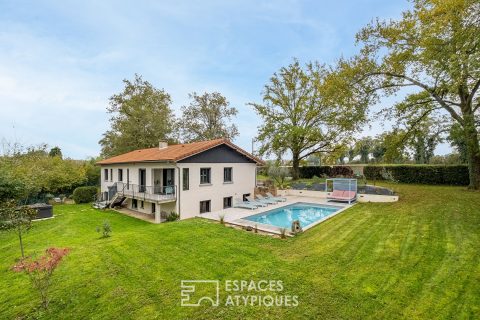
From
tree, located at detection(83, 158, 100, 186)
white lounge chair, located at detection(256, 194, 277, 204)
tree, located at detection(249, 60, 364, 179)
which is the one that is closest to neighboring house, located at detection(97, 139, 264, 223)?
white lounge chair, located at detection(256, 194, 277, 204)

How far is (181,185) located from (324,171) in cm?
2380

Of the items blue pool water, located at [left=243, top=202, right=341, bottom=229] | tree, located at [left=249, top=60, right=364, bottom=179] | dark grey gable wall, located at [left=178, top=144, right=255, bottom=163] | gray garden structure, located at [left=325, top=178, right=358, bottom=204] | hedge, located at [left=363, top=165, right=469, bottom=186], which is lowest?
blue pool water, located at [left=243, top=202, right=341, bottom=229]

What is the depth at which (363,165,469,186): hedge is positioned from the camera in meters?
21.4

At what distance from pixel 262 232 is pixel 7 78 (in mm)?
17897

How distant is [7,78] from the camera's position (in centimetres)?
1438

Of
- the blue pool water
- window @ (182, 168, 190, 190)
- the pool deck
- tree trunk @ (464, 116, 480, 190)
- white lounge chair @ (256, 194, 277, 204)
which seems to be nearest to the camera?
the pool deck

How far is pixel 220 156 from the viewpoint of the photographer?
17.1m

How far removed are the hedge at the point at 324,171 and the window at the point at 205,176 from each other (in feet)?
67.2

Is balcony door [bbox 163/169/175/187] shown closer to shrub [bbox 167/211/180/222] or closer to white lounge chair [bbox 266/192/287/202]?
shrub [bbox 167/211/180/222]

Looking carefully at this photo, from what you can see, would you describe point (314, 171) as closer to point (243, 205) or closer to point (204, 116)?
point (204, 116)

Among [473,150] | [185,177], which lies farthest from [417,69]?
[185,177]

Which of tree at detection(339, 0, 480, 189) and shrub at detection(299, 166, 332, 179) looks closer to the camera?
tree at detection(339, 0, 480, 189)

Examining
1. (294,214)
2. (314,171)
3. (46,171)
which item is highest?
(46,171)

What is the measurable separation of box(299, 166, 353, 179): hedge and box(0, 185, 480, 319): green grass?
19063mm
